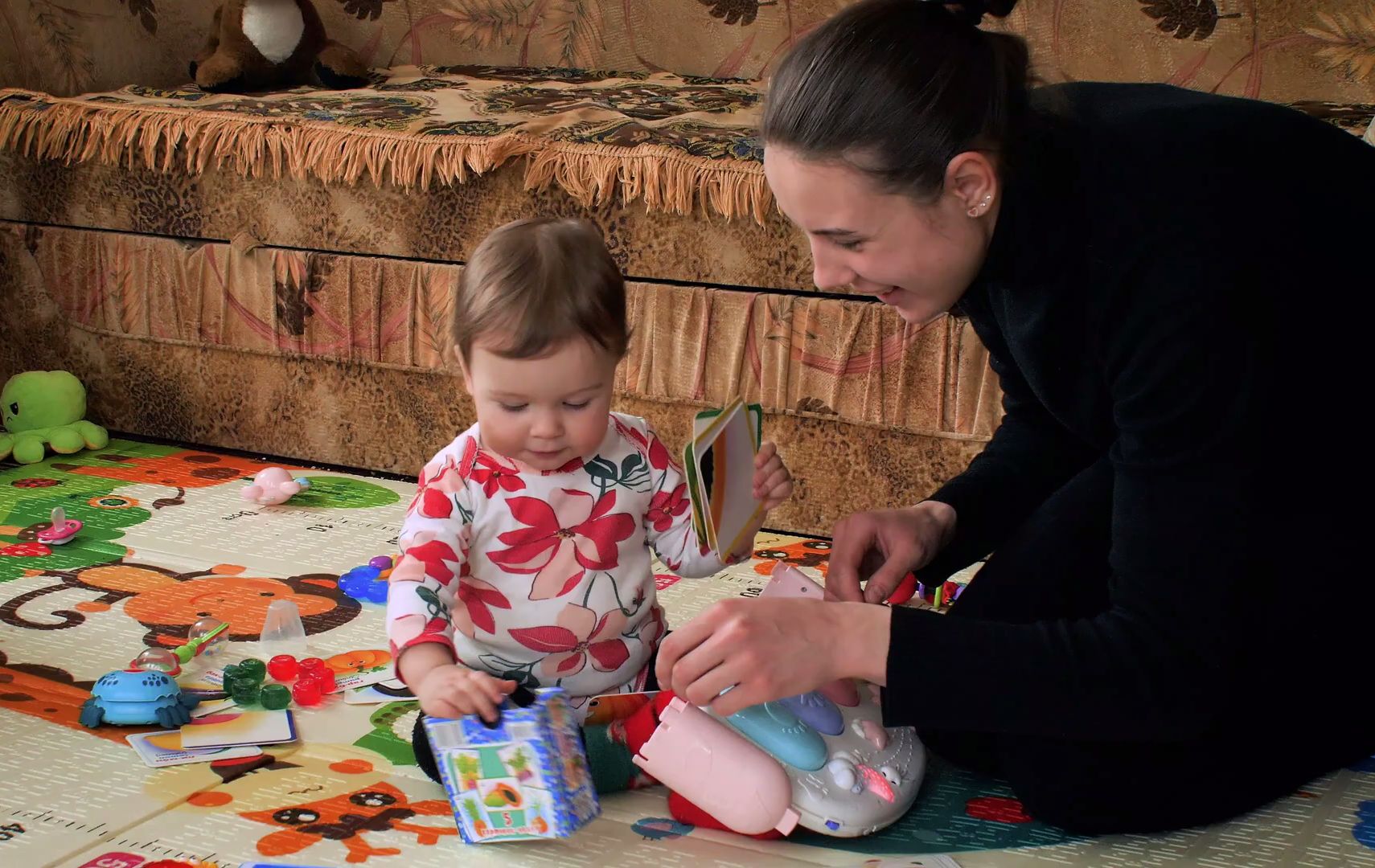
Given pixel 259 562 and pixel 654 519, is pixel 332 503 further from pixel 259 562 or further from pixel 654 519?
pixel 654 519

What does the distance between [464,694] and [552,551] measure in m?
0.17

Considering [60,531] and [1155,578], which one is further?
[60,531]

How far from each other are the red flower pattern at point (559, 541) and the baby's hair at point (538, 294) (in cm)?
13

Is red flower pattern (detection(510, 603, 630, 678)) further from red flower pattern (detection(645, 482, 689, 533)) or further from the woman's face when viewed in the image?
the woman's face

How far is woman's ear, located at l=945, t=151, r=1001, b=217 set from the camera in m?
0.81

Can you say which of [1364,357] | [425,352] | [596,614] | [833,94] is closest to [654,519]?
[596,614]

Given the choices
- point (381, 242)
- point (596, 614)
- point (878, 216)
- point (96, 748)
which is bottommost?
point (96, 748)

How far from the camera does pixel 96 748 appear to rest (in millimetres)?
1082

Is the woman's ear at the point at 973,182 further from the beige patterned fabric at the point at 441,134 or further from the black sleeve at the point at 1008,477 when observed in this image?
the beige patterned fabric at the point at 441,134

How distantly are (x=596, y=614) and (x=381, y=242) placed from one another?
890mm

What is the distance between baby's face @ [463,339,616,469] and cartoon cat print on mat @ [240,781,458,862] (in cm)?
28

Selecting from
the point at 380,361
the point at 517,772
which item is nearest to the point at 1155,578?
the point at 517,772

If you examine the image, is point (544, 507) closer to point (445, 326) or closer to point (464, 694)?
point (464, 694)

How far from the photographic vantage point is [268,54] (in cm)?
220
